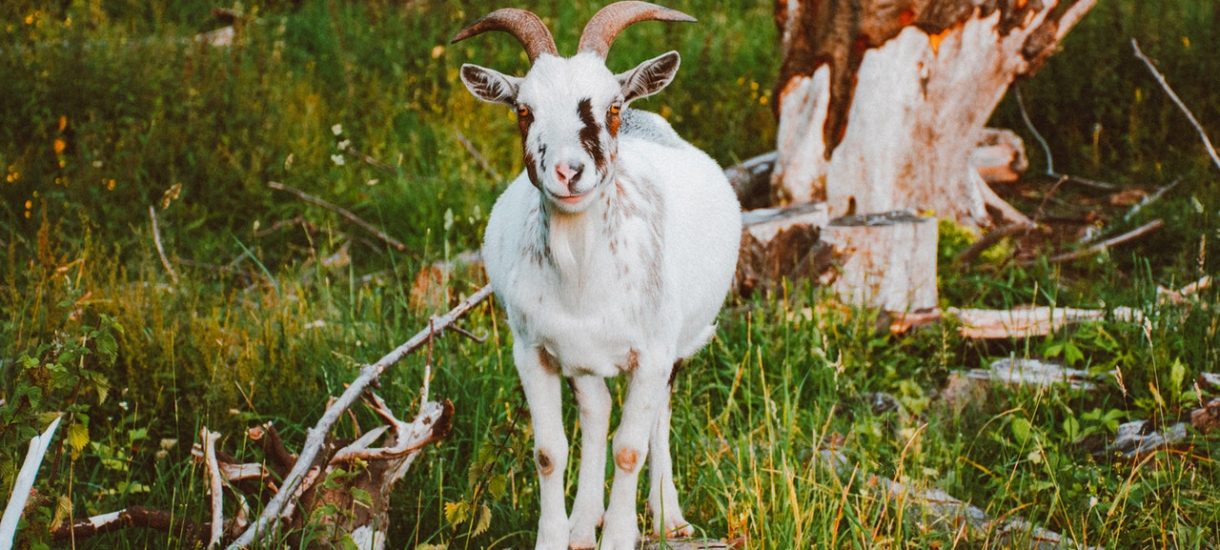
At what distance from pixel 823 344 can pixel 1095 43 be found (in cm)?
500

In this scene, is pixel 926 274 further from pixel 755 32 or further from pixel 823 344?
pixel 755 32

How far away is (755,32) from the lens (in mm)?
10445

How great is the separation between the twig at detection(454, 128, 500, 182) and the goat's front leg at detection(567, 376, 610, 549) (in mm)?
4108

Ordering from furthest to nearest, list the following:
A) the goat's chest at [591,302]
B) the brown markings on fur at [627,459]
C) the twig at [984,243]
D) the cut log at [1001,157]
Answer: the cut log at [1001,157] < the twig at [984,243] < the brown markings on fur at [627,459] < the goat's chest at [591,302]

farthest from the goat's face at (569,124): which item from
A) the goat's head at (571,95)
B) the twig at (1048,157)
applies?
the twig at (1048,157)

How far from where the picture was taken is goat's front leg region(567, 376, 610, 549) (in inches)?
150

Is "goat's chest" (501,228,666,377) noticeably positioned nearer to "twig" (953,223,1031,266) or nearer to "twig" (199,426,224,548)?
"twig" (199,426,224,548)

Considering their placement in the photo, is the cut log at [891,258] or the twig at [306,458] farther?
the cut log at [891,258]

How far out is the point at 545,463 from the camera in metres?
3.65

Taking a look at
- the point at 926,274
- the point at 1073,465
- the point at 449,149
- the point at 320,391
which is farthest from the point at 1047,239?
the point at 320,391

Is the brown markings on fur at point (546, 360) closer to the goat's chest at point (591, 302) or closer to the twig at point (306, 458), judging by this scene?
the goat's chest at point (591, 302)

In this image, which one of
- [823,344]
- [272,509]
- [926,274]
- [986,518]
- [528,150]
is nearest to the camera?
[528,150]

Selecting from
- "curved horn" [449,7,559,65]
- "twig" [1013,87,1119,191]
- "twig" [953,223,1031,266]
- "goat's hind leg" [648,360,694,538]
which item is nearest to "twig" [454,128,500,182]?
"twig" [953,223,1031,266]

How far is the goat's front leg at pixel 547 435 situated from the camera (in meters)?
3.59
